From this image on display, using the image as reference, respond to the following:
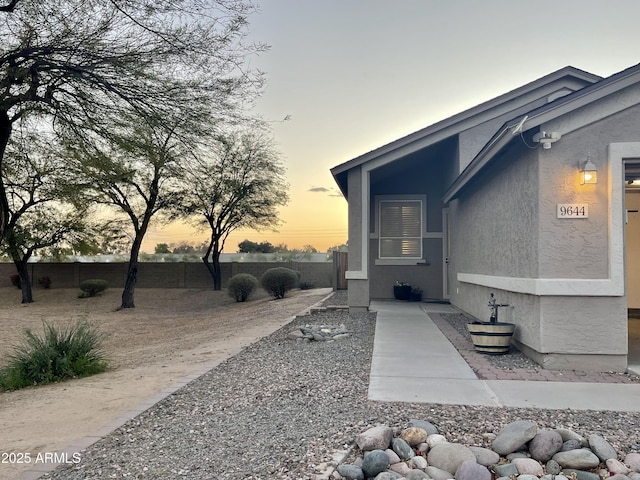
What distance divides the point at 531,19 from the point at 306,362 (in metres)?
8.67

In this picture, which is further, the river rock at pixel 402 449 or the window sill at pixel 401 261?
the window sill at pixel 401 261

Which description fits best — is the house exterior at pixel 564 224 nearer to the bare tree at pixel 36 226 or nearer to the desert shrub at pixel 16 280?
the bare tree at pixel 36 226

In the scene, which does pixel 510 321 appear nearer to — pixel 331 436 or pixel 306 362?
pixel 306 362

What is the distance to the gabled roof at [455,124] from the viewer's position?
11.3m

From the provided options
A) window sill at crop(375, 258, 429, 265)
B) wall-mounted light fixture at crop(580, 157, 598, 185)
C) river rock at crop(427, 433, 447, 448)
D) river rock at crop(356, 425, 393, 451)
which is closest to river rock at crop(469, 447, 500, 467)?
river rock at crop(427, 433, 447, 448)

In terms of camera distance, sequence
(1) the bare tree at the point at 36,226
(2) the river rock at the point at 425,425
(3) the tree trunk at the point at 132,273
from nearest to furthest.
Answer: (2) the river rock at the point at 425,425 < (1) the bare tree at the point at 36,226 < (3) the tree trunk at the point at 132,273

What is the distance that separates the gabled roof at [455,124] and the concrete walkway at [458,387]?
15.8ft

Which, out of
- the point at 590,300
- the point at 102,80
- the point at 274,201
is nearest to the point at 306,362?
the point at 590,300

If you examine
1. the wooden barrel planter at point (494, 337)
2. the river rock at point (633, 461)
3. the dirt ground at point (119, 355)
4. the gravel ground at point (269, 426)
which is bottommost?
the dirt ground at point (119, 355)

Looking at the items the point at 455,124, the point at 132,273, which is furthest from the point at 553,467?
the point at 132,273

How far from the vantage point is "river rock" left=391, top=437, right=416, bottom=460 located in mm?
3717

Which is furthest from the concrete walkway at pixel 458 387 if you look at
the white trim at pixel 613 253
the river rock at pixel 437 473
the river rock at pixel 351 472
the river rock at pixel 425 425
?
the river rock at pixel 351 472

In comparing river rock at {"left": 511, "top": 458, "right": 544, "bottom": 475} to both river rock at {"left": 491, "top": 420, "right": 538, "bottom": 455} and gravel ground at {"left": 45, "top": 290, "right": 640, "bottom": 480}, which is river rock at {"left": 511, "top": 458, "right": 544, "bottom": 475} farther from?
gravel ground at {"left": 45, "top": 290, "right": 640, "bottom": 480}

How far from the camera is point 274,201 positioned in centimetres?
2636
